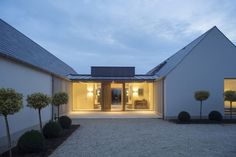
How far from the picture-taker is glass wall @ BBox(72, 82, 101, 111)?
2773 cm

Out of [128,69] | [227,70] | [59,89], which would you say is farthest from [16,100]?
[128,69]

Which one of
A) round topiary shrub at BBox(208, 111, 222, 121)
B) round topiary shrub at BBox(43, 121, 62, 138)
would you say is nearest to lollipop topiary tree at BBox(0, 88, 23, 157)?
round topiary shrub at BBox(43, 121, 62, 138)

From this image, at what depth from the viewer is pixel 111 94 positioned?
27.3 metres

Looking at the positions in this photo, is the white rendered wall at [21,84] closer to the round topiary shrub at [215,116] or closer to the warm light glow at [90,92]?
the round topiary shrub at [215,116]

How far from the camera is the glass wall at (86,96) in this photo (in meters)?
27.7

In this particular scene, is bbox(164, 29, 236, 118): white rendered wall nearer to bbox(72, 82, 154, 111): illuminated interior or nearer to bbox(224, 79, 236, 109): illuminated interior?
bbox(224, 79, 236, 109): illuminated interior

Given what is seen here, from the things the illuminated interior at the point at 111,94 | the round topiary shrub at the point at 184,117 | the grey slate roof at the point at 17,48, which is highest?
the grey slate roof at the point at 17,48

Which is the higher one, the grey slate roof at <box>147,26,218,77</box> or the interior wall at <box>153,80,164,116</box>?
the grey slate roof at <box>147,26,218,77</box>

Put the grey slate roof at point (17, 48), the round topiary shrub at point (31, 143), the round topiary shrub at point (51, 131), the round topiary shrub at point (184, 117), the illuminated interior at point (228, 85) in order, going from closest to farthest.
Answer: the round topiary shrub at point (31, 143), the grey slate roof at point (17, 48), the round topiary shrub at point (51, 131), the round topiary shrub at point (184, 117), the illuminated interior at point (228, 85)

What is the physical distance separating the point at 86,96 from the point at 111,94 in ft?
7.79

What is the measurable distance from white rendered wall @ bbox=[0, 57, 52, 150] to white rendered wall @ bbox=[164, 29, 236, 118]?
332 inches

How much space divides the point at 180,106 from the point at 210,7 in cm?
656

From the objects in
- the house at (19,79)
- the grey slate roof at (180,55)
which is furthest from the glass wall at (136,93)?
the house at (19,79)

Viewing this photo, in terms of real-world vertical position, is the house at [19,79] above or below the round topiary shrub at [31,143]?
above
